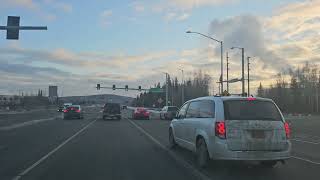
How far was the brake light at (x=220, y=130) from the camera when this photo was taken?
10.7 metres

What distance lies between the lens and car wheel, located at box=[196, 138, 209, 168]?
37.2 feet

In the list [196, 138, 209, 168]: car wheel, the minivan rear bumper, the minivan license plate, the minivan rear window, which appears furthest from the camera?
[196, 138, 209, 168]: car wheel

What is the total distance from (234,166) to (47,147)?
812 centimetres

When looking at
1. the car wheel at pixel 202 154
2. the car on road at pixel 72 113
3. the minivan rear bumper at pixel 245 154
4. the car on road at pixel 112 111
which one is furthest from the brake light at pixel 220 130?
the car on road at pixel 72 113

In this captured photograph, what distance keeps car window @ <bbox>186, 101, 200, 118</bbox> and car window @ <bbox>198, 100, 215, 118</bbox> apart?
197 millimetres

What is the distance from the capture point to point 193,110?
519 inches

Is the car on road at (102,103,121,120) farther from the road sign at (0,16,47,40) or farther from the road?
the road

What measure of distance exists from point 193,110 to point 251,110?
2.56 metres

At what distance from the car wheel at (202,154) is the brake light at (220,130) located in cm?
80

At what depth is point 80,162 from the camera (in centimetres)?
1262

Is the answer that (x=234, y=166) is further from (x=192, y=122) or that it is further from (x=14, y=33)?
(x=14, y=33)

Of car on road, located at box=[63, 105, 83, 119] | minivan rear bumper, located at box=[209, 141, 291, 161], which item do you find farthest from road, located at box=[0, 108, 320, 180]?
car on road, located at box=[63, 105, 83, 119]

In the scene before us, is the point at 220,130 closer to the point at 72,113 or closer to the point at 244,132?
the point at 244,132

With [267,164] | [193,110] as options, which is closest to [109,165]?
[193,110]
